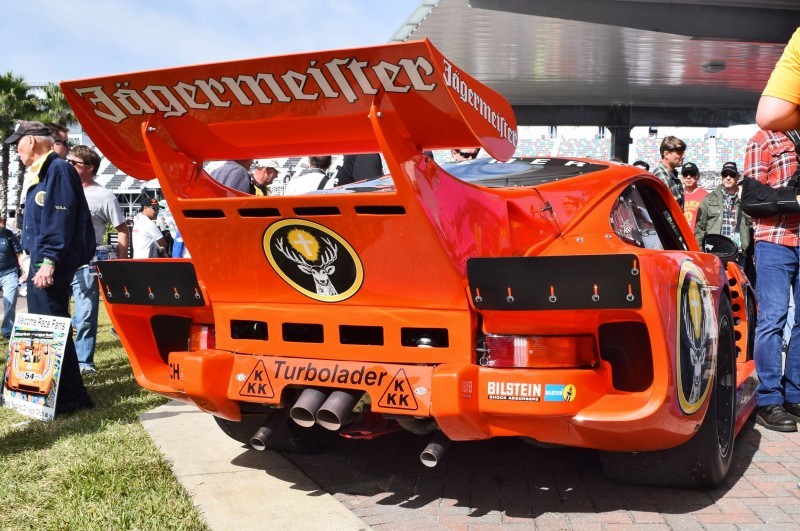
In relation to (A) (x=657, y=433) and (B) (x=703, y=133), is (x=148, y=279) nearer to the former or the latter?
(A) (x=657, y=433)

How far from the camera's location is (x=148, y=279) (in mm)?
3238

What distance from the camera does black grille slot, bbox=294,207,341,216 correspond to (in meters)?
2.66

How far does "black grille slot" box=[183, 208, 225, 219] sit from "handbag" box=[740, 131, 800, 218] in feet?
10.2

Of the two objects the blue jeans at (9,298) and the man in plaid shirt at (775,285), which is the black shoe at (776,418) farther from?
the blue jeans at (9,298)

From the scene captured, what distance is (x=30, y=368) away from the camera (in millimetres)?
4781

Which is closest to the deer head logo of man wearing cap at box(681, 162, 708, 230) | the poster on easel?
the poster on easel

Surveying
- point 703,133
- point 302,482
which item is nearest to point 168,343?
point 302,482

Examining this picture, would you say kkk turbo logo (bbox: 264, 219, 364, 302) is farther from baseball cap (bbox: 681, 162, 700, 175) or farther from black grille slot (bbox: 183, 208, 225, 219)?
baseball cap (bbox: 681, 162, 700, 175)

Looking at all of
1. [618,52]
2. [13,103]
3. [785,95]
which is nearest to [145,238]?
[785,95]

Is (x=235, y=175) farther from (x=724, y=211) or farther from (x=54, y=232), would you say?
(x=724, y=211)

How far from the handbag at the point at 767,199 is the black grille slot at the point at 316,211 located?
2819 mm

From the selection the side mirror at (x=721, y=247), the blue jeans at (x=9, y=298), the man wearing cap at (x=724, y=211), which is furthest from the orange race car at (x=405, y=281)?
the blue jeans at (x=9, y=298)

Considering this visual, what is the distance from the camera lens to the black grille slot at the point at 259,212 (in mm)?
2750

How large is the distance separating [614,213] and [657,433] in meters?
1.02
